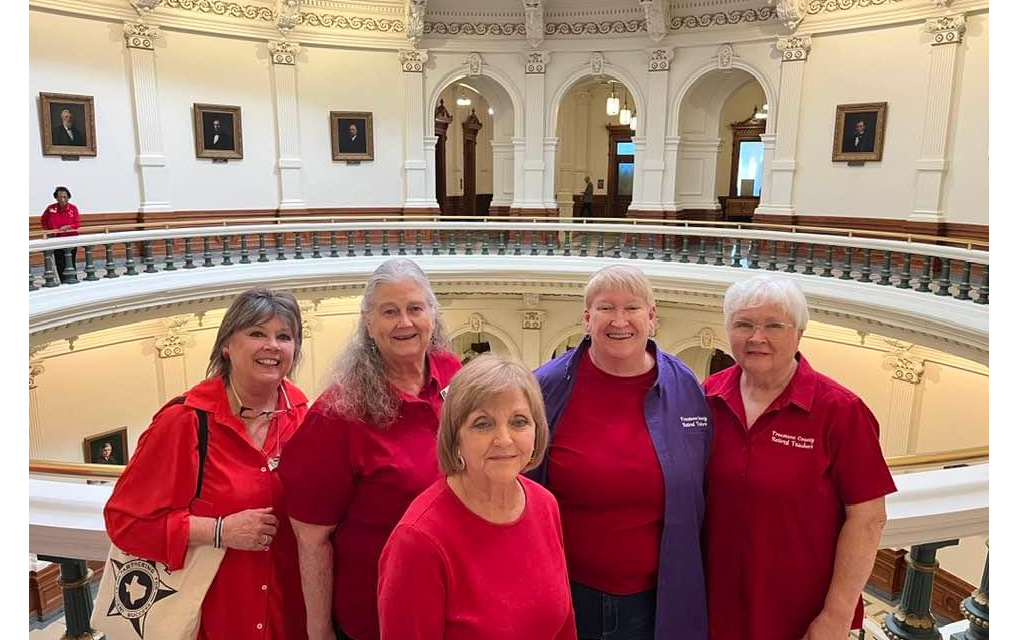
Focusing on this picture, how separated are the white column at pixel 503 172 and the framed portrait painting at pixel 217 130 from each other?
6.66 meters

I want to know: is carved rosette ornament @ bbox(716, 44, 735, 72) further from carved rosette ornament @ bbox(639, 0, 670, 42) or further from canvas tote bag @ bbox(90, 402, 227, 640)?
canvas tote bag @ bbox(90, 402, 227, 640)

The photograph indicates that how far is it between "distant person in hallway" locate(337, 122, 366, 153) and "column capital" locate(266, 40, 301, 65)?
1.91m

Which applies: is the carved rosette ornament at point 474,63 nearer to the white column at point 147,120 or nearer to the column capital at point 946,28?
the white column at point 147,120

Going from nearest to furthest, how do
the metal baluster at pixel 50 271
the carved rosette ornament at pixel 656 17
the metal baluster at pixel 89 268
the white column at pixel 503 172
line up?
the metal baluster at pixel 50 271 → the metal baluster at pixel 89 268 → the carved rosette ornament at pixel 656 17 → the white column at pixel 503 172

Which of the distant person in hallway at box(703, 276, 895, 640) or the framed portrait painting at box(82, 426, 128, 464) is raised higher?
the distant person in hallway at box(703, 276, 895, 640)

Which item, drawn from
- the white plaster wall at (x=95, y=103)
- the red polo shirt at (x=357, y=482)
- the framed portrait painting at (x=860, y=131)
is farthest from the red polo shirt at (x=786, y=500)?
the white plaster wall at (x=95, y=103)

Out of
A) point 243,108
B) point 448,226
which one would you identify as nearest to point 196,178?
point 243,108

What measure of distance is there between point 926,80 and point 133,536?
16.2 m

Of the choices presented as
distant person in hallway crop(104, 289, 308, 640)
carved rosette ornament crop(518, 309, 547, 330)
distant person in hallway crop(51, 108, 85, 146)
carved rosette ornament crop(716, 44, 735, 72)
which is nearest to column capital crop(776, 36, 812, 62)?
carved rosette ornament crop(716, 44, 735, 72)

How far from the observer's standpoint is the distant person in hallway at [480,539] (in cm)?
172

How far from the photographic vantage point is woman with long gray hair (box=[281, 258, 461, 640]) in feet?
7.08

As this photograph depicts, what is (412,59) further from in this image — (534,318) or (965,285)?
(965,285)

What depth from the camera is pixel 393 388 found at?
7.49 feet

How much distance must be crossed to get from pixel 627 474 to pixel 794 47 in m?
16.0
